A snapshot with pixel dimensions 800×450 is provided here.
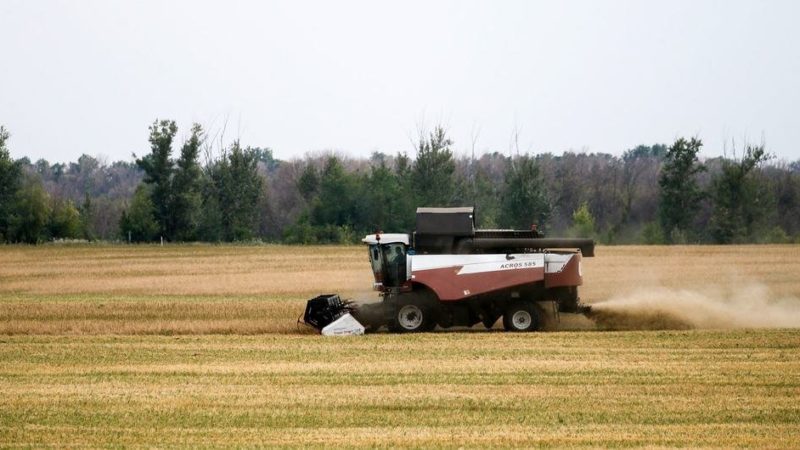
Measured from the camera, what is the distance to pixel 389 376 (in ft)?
61.8

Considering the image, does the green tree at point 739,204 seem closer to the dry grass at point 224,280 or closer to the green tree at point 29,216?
the dry grass at point 224,280

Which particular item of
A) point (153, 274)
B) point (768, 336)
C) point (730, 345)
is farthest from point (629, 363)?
point (153, 274)

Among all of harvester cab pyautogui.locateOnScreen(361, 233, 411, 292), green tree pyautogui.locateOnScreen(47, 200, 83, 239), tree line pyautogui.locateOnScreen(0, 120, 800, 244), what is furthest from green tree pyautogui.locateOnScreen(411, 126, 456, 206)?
harvester cab pyautogui.locateOnScreen(361, 233, 411, 292)

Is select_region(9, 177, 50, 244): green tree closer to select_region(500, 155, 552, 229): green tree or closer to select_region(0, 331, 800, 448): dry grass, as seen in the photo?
select_region(500, 155, 552, 229): green tree

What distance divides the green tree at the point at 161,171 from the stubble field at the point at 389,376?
3770 cm

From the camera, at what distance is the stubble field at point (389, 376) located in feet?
46.5

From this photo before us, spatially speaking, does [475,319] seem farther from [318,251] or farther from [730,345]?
[318,251]

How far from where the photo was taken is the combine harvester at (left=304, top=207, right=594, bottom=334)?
26531mm

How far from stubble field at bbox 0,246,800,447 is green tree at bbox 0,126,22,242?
3693 centimetres

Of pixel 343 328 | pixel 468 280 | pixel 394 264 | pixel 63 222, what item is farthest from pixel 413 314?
pixel 63 222

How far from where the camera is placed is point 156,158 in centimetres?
7731

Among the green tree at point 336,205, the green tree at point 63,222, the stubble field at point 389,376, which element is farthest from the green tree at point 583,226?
the green tree at point 63,222

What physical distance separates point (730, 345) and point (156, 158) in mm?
59323

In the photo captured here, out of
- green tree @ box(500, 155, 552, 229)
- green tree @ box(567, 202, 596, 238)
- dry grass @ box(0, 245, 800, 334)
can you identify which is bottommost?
dry grass @ box(0, 245, 800, 334)
